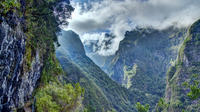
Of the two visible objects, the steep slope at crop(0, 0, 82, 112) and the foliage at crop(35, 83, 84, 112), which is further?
the foliage at crop(35, 83, 84, 112)

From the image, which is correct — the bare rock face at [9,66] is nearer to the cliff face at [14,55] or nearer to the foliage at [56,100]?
the cliff face at [14,55]

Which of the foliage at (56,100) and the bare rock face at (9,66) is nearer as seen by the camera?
the bare rock face at (9,66)

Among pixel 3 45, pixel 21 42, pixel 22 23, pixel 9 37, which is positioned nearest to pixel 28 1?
pixel 22 23

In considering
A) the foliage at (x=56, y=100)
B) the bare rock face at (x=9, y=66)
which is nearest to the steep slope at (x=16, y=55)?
the bare rock face at (x=9, y=66)

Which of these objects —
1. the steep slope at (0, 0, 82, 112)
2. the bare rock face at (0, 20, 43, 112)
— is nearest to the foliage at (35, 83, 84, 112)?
the steep slope at (0, 0, 82, 112)

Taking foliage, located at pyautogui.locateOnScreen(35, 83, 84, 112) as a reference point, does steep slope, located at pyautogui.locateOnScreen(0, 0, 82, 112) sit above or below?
above

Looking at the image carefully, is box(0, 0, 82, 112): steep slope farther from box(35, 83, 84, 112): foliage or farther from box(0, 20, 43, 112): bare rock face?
box(35, 83, 84, 112): foliage

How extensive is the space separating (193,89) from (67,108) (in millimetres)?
45328

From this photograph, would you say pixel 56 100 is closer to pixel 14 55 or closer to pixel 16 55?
pixel 16 55

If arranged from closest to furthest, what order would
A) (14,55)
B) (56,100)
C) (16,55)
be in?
(14,55) → (16,55) → (56,100)

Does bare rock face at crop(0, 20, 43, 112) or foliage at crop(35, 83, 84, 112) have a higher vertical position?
bare rock face at crop(0, 20, 43, 112)

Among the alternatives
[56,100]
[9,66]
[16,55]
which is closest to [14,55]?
[16,55]

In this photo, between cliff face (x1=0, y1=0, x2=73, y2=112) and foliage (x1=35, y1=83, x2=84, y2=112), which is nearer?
cliff face (x1=0, y1=0, x2=73, y2=112)

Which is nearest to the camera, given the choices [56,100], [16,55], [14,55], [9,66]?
[9,66]
